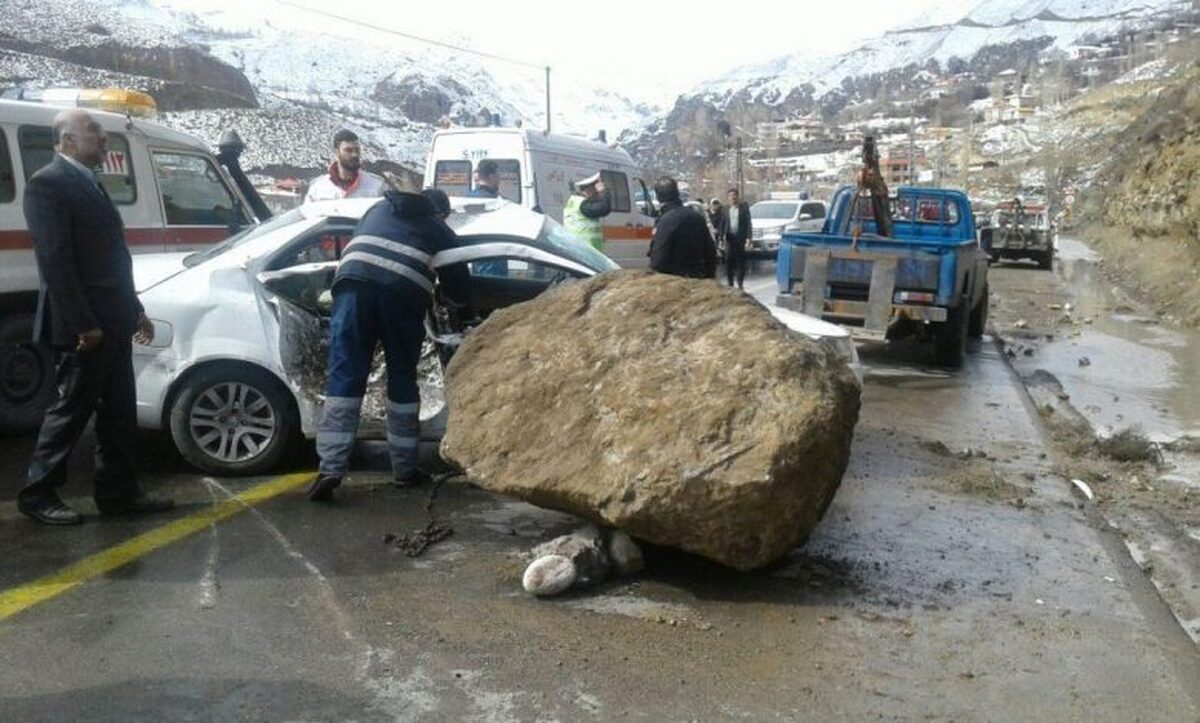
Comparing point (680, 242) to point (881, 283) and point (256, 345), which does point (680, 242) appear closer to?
point (881, 283)

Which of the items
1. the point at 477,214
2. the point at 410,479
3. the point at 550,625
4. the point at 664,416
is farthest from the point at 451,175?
the point at 550,625

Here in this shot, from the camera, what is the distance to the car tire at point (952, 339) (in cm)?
1158

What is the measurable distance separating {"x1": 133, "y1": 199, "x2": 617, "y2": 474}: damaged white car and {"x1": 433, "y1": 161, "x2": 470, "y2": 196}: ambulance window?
24.8 feet

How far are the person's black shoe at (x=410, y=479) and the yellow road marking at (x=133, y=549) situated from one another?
52cm

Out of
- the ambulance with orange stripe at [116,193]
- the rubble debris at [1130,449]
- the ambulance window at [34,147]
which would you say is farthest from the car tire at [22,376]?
the rubble debris at [1130,449]

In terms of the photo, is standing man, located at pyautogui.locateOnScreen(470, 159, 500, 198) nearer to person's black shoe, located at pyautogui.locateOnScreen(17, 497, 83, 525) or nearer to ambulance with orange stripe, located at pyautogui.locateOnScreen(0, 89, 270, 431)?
ambulance with orange stripe, located at pyautogui.locateOnScreen(0, 89, 270, 431)

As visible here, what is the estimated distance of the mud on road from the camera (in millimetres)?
5949

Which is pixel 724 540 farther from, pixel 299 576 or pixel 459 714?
pixel 299 576

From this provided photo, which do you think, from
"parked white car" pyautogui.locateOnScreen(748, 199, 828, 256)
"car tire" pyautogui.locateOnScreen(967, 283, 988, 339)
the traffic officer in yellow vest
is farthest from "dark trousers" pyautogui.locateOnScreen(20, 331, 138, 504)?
"parked white car" pyautogui.locateOnScreen(748, 199, 828, 256)

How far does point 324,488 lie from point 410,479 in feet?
1.75

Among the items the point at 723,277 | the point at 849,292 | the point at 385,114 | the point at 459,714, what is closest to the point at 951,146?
the point at 385,114

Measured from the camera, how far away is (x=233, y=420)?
19.9ft

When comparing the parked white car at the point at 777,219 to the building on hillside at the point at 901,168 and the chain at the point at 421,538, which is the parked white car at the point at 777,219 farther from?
the chain at the point at 421,538

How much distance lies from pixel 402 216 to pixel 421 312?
49 centimetres
